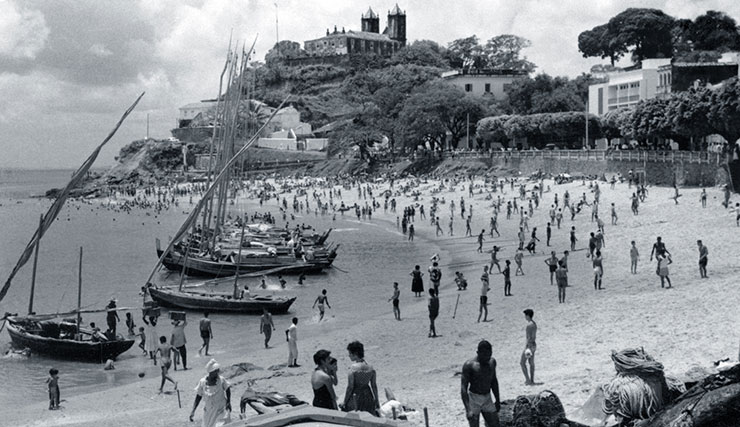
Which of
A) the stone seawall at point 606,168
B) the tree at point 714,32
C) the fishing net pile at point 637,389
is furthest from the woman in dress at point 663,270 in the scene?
the tree at point 714,32

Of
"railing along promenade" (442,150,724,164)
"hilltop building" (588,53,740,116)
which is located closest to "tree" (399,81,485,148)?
"railing along promenade" (442,150,724,164)

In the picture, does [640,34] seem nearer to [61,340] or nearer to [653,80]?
[653,80]

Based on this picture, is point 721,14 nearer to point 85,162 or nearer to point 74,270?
point 74,270

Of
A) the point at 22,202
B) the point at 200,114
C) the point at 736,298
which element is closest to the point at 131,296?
the point at 736,298

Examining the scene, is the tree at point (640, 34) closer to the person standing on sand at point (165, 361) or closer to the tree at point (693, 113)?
the tree at point (693, 113)

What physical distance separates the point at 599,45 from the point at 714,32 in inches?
595

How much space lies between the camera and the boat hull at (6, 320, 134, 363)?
75.7ft

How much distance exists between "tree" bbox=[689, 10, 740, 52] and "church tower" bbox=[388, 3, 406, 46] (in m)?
99.2

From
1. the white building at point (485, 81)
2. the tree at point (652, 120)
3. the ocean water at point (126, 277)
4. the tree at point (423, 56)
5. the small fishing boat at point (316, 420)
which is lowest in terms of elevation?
the ocean water at point (126, 277)

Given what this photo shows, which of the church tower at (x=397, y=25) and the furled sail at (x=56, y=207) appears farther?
the church tower at (x=397, y=25)

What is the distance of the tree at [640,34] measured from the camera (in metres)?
91.2

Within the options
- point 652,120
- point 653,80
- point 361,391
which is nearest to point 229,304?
point 361,391

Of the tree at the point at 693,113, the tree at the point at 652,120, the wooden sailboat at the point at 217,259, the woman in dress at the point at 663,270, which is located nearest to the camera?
the woman in dress at the point at 663,270

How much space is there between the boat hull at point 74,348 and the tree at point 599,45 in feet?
271
